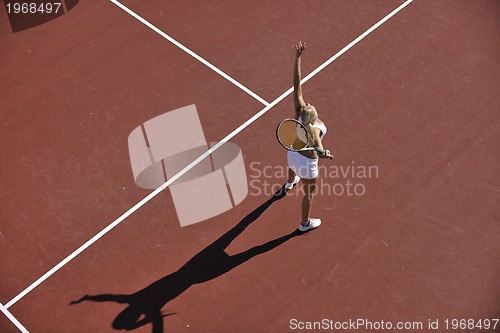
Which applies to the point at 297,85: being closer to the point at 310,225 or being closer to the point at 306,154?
the point at 306,154

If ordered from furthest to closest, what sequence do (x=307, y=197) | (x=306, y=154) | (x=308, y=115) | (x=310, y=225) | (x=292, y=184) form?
(x=292, y=184) → (x=310, y=225) → (x=307, y=197) → (x=306, y=154) → (x=308, y=115)

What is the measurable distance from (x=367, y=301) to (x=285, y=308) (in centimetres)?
124

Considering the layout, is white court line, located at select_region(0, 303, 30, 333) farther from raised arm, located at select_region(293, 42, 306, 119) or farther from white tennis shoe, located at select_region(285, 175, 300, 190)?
raised arm, located at select_region(293, 42, 306, 119)

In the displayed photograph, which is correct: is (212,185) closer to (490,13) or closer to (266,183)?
(266,183)

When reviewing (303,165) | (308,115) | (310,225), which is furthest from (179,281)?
(308,115)

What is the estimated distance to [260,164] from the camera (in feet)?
38.9

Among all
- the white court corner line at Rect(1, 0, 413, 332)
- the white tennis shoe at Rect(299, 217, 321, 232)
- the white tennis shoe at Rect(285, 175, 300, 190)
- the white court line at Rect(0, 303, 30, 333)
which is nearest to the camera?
the white court line at Rect(0, 303, 30, 333)

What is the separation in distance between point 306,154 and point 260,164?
7.09 ft

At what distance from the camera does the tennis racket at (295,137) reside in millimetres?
9586

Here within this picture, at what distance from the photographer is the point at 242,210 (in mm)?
11352

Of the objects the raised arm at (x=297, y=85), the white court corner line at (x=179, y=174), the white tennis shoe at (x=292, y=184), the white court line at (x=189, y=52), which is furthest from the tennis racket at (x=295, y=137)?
the white court line at (x=189, y=52)

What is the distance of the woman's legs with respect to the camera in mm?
10344

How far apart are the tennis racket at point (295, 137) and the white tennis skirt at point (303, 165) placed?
0.49 feet

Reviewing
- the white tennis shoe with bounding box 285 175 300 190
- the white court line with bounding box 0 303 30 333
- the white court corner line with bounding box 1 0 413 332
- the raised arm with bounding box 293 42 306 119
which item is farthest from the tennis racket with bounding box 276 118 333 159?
the white court line with bounding box 0 303 30 333
